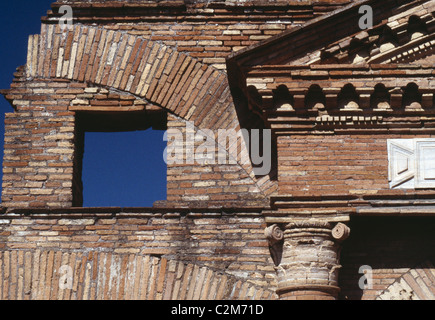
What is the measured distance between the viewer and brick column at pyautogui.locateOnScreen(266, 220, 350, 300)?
8.31 m

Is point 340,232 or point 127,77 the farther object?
point 127,77

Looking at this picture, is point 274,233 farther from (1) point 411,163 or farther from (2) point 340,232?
(1) point 411,163

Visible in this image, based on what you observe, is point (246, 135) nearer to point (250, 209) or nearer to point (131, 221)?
point (250, 209)

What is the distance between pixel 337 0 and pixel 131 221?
3.38 meters

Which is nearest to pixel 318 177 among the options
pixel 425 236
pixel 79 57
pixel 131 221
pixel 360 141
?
pixel 360 141

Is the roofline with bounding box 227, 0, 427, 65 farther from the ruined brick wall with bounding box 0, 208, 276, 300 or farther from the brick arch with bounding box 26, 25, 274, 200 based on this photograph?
the ruined brick wall with bounding box 0, 208, 276, 300

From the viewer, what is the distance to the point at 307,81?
8883 mm

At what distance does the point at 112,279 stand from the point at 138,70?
92.3 inches

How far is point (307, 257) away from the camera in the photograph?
8.41 meters

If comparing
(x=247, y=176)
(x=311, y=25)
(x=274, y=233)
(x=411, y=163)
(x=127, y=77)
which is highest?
(x=311, y=25)

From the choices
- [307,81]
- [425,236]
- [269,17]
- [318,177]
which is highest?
[269,17]

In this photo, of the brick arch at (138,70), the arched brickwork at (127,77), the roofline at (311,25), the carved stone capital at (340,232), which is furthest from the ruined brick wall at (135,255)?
the roofline at (311,25)

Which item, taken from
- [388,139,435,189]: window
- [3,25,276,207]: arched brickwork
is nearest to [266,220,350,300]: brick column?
[388,139,435,189]: window

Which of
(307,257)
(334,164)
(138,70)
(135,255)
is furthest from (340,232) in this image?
(138,70)
